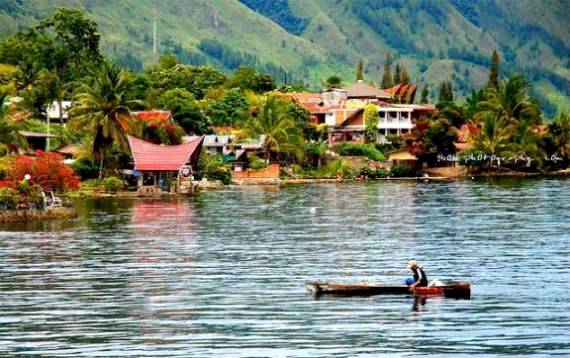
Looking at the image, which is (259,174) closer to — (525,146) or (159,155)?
(159,155)

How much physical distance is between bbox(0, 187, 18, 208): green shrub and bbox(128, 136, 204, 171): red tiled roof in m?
32.6

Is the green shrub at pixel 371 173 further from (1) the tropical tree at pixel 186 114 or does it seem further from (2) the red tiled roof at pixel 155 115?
(2) the red tiled roof at pixel 155 115

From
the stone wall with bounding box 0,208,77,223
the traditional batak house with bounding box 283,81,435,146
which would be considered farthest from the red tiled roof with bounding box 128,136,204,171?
the traditional batak house with bounding box 283,81,435,146

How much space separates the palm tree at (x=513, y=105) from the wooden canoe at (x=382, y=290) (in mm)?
108834

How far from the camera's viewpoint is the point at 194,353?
34625mm

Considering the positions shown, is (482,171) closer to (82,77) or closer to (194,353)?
(82,77)

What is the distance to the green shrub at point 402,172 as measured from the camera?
142500mm

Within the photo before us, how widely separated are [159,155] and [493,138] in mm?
50835

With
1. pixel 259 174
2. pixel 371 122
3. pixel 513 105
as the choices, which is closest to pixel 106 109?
pixel 259 174

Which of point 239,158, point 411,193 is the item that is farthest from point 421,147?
point 411,193

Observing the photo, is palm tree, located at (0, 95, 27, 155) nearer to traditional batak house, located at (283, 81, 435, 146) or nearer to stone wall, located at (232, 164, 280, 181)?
stone wall, located at (232, 164, 280, 181)

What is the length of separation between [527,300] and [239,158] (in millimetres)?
93537

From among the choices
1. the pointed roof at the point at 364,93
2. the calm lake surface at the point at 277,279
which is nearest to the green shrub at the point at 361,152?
the pointed roof at the point at 364,93

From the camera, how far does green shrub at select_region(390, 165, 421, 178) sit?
142m
